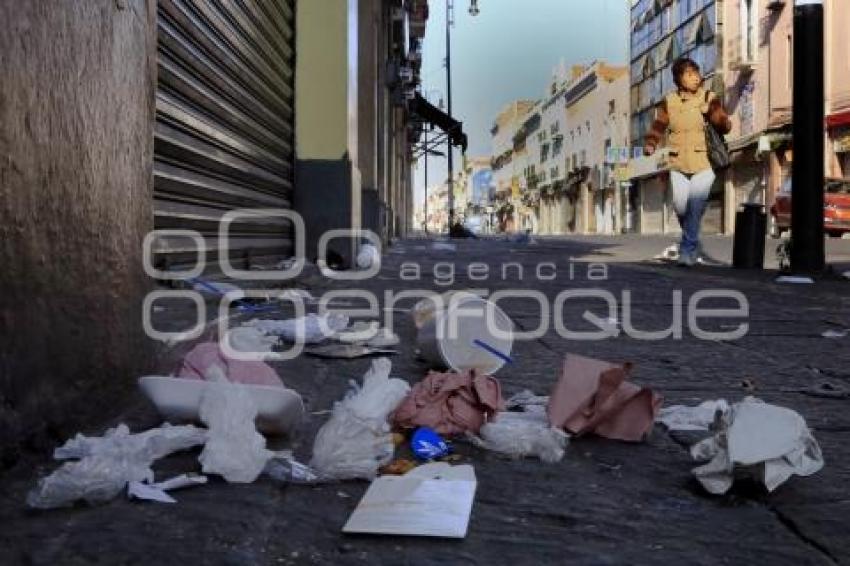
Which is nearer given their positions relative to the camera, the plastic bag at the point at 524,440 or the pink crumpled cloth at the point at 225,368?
the plastic bag at the point at 524,440

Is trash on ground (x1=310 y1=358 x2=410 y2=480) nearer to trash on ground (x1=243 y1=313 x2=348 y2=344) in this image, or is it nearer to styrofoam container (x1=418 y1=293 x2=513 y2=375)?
styrofoam container (x1=418 y1=293 x2=513 y2=375)

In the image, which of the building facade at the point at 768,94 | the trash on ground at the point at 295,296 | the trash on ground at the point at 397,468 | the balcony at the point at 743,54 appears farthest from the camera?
the balcony at the point at 743,54

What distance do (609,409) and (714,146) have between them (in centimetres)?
702

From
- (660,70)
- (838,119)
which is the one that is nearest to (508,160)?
(660,70)

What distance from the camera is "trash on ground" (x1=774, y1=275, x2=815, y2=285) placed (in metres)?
6.91

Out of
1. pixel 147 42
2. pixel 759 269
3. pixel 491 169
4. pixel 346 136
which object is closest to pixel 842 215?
pixel 759 269

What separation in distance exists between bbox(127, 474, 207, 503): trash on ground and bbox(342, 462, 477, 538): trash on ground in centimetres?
31

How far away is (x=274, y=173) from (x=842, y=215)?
18387 millimetres

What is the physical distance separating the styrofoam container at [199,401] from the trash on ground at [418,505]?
0.33 metres

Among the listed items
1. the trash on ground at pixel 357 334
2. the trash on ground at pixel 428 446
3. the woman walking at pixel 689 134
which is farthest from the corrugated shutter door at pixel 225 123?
the woman walking at pixel 689 134

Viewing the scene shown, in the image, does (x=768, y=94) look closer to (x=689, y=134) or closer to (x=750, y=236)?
(x=750, y=236)

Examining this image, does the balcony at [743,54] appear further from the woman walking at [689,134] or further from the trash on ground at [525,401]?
the trash on ground at [525,401]

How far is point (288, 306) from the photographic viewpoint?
14.6ft

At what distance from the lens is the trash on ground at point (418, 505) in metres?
1.41
